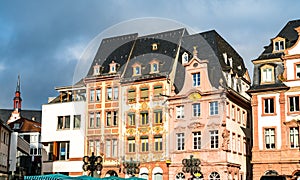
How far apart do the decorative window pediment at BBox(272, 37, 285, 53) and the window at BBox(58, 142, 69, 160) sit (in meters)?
22.7

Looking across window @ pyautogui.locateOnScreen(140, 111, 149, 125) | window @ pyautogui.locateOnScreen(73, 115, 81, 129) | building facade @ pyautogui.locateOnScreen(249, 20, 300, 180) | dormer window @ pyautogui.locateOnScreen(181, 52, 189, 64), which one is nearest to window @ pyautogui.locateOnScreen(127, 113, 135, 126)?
window @ pyautogui.locateOnScreen(140, 111, 149, 125)

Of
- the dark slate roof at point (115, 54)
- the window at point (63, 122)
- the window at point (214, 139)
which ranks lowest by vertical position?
the window at point (214, 139)

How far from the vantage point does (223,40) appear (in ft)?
172

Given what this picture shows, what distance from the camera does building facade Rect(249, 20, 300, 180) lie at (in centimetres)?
4038

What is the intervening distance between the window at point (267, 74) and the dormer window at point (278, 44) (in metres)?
1.89

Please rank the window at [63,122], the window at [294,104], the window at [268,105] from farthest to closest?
1. the window at [63,122]
2. the window at [268,105]
3. the window at [294,104]

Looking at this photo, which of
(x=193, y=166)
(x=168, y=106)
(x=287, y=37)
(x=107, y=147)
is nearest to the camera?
(x=193, y=166)

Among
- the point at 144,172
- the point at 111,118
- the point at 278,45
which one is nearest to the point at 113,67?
the point at 111,118

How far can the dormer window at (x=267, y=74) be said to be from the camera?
139ft

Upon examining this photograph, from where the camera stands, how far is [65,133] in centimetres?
5238

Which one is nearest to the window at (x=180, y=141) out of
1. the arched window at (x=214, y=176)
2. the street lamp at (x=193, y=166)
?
the street lamp at (x=193, y=166)

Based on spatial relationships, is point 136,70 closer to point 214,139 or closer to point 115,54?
point 115,54

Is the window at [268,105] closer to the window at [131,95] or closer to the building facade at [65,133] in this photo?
the window at [131,95]

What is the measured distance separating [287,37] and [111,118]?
59.0ft
